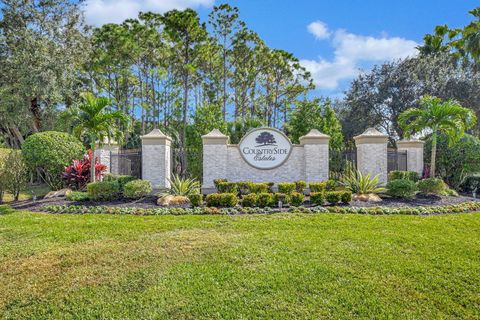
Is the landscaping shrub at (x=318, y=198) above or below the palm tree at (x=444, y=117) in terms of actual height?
below

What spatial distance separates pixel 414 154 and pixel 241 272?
11628 millimetres

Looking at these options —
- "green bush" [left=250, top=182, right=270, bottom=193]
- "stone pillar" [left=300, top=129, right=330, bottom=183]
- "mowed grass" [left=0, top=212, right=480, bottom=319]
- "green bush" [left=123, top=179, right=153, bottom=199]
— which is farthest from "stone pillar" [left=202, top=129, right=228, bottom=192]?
"mowed grass" [left=0, top=212, right=480, bottom=319]

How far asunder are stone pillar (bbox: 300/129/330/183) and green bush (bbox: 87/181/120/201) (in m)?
7.00

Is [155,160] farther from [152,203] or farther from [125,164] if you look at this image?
[152,203]

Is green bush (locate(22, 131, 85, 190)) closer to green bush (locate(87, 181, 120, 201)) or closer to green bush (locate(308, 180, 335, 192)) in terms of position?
green bush (locate(87, 181, 120, 201))

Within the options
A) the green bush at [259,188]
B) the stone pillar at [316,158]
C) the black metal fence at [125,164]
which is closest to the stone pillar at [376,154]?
the stone pillar at [316,158]

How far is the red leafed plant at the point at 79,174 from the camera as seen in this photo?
12086 millimetres

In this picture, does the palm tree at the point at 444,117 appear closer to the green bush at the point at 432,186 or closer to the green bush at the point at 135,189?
the green bush at the point at 432,186

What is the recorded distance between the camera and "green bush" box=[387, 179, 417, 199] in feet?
33.6

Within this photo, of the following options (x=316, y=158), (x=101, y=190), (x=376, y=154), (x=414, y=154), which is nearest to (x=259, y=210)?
(x=316, y=158)

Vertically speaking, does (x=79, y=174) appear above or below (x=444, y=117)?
below

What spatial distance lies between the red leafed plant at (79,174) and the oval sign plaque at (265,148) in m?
5.35

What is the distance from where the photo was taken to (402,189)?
1023cm

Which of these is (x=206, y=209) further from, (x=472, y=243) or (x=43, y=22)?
(x=43, y=22)
